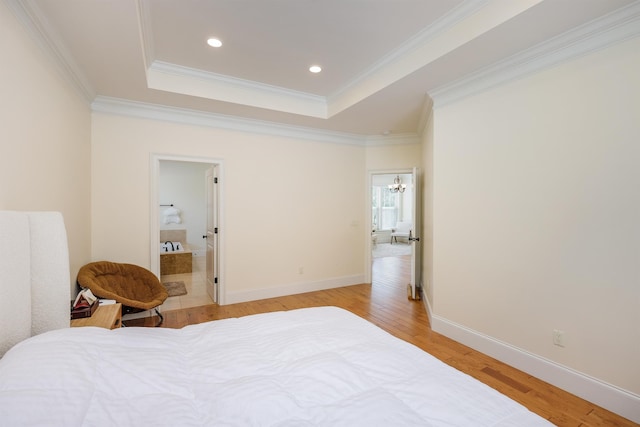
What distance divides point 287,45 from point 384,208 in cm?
910

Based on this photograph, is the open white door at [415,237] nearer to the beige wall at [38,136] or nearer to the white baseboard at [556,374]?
the white baseboard at [556,374]

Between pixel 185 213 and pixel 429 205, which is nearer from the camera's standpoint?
pixel 429 205

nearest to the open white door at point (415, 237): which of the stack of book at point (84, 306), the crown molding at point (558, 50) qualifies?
the crown molding at point (558, 50)

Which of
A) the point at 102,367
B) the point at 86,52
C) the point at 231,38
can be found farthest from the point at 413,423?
the point at 86,52

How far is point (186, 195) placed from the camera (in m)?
7.64

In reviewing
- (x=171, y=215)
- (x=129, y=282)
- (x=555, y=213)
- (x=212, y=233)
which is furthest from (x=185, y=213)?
(x=555, y=213)

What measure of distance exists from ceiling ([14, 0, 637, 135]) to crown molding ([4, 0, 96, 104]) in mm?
13

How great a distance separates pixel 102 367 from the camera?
3.45 feet

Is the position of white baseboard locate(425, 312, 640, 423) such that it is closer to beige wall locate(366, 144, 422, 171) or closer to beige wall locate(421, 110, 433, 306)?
beige wall locate(421, 110, 433, 306)

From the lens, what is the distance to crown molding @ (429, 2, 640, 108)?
6.15 feet

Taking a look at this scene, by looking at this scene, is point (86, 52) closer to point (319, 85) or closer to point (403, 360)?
point (319, 85)

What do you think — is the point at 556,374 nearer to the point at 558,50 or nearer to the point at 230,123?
the point at 558,50

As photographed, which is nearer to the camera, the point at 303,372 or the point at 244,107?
the point at 303,372

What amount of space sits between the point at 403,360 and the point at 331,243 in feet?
12.2
